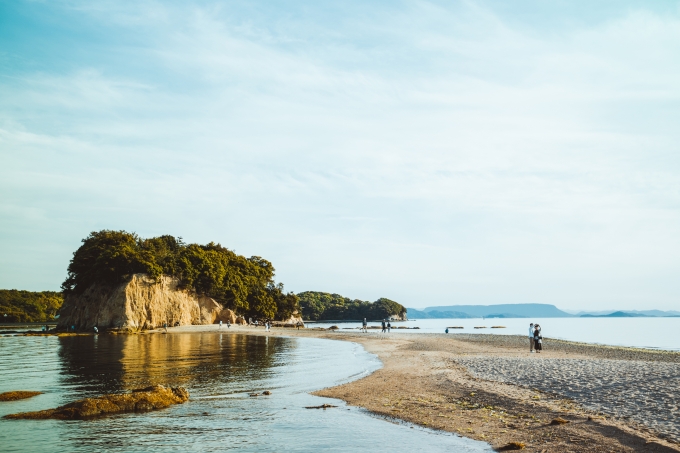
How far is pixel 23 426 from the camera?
14.7 meters

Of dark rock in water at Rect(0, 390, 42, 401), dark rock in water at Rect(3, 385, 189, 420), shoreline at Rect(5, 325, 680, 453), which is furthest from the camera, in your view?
dark rock in water at Rect(0, 390, 42, 401)

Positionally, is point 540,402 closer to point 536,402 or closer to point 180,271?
point 536,402

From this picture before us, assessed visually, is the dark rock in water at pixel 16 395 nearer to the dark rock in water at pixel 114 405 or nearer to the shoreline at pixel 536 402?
the dark rock in water at pixel 114 405

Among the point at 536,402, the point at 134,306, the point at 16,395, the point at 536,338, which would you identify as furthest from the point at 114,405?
the point at 134,306

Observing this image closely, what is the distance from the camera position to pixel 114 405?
16.9 m

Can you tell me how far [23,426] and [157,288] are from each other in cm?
7991

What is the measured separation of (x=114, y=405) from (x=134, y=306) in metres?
74.6

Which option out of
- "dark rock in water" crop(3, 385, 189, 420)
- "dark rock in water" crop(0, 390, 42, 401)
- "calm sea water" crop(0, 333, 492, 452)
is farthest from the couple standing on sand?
"dark rock in water" crop(0, 390, 42, 401)

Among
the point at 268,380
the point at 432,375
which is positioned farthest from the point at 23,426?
the point at 432,375

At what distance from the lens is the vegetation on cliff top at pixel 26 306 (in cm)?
14038

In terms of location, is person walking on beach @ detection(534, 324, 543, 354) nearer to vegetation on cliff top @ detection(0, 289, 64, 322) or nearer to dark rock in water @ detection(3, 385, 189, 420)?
dark rock in water @ detection(3, 385, 189, 420)

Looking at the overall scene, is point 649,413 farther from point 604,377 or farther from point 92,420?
point 92,420

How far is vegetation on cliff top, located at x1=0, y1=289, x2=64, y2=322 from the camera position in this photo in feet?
461

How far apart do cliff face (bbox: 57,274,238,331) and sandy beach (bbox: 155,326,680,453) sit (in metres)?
70.7
